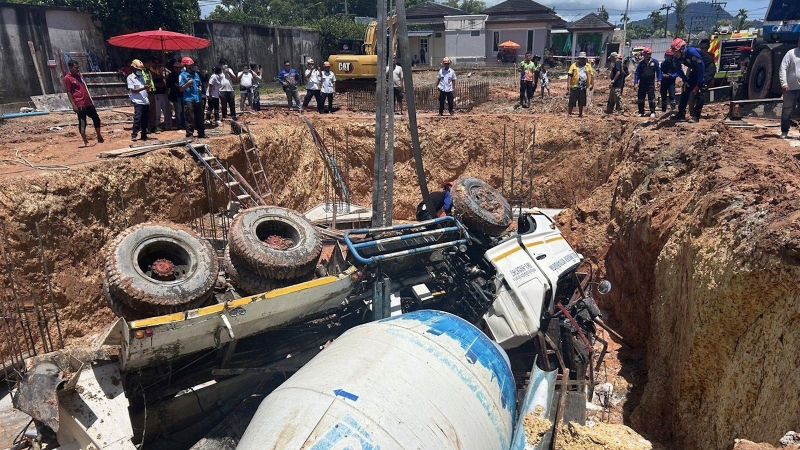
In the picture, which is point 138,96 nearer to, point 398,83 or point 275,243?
point 275,243

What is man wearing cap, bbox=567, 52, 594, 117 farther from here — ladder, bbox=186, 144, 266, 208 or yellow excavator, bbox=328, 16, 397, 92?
ladder, bbox=186, 144, 266, 208

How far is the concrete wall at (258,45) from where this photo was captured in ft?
87.3

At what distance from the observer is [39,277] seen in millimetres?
9102

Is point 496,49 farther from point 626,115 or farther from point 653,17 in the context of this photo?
point 653,17

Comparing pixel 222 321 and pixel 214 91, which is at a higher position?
pixel 214 91

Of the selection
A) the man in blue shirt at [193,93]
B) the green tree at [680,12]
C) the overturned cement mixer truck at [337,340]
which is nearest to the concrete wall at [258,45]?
the man in blue shirt at [193,93]

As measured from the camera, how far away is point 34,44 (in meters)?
19.0

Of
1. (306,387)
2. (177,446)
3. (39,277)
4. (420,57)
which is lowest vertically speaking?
(177,446)

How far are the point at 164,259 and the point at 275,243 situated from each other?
1564 millimetres

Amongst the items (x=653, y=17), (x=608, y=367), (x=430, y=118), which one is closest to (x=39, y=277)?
(x=608, y=367)

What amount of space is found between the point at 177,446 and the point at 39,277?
478 cm

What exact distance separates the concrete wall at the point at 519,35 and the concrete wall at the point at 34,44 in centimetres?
2947

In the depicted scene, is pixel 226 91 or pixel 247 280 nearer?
pixel 247 280

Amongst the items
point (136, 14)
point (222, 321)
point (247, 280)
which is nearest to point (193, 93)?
point (247, 280)
